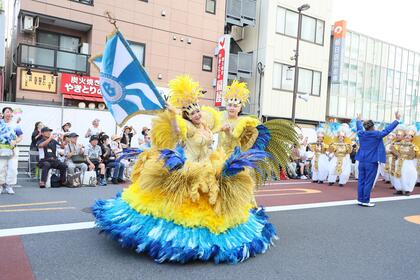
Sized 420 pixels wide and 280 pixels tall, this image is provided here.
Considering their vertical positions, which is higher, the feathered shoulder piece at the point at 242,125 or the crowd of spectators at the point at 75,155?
the feathered shoulder piece at the point at 242,125

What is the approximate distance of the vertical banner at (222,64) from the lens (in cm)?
Answer: 1662

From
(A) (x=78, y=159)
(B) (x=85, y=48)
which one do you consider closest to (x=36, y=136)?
(A) (x=78, y=159)

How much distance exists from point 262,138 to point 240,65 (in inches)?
568

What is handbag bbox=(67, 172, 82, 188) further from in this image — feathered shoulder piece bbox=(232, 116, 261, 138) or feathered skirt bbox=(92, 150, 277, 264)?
feathered shoulder piece bbox=(232, 116, 261, 138)

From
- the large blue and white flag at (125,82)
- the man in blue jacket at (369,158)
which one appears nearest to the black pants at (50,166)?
the large blue and white flag at (125,82)

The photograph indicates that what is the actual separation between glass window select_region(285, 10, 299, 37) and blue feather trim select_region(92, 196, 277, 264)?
17.5 metres

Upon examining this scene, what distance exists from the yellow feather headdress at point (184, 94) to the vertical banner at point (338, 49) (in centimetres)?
1901

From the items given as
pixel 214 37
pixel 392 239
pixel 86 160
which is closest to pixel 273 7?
pixel 214 37

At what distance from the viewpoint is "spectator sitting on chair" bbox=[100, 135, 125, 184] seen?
30.2 feet

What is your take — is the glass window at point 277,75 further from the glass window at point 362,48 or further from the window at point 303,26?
the glass window at point 362,48

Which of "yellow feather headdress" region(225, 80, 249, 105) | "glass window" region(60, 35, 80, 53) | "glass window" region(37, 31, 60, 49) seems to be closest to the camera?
"yellow feather headdress" region(225, 80, 249, 105)

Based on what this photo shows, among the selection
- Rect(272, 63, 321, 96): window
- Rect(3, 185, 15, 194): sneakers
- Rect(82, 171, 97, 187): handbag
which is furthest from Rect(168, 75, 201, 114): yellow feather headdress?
Rect(272, 63, 321, 96): window

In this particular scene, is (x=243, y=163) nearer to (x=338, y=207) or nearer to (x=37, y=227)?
(x=37, y=227)

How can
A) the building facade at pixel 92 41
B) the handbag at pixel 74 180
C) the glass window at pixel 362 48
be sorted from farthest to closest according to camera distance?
the glass window at pixel 362 48 → the building facade at pixel 92 41 → the handbag at pixel 74 180
